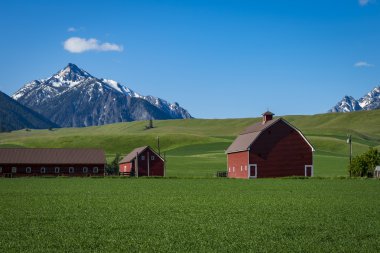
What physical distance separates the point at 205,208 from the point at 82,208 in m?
6.21

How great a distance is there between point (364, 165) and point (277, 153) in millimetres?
12148

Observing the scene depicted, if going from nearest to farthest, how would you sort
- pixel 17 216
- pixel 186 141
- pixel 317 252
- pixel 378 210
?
pixel 317 252, pixel 17 216, pixel 378 210, pixel 186 141

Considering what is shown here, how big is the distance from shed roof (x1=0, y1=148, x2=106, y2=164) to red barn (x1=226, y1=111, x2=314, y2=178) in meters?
31.8

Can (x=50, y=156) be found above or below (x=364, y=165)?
above

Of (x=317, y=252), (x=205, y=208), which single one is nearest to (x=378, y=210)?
(x=205, y=208)

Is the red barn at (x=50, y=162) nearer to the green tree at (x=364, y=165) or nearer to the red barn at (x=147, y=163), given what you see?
the red barn at (x=147, y=163)

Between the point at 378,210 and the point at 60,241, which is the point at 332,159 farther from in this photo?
the point at 60,241

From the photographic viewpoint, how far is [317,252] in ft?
53.4

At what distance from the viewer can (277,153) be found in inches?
3206

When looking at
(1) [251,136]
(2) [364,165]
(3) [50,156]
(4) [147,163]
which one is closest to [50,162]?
(3) [50,156]

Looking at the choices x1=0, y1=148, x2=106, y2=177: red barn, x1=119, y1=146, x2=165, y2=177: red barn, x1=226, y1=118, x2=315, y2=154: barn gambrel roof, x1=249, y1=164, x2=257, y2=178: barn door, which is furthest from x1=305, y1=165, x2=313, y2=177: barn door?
x1=0, y1=148, x2=106, y2=177: red barn

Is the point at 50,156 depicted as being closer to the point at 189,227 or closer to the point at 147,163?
the point at 147,163

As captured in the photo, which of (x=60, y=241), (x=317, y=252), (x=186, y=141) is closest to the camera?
(x=317, y=252)

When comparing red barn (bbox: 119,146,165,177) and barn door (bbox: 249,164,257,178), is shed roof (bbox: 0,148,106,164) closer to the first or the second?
red barn (bbox: 119,146,165,177)
